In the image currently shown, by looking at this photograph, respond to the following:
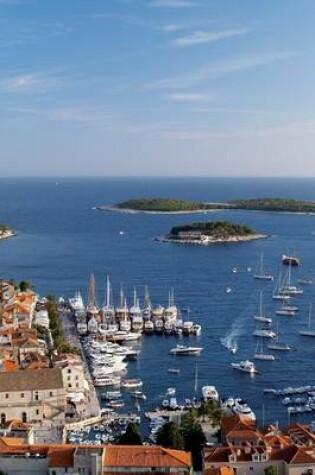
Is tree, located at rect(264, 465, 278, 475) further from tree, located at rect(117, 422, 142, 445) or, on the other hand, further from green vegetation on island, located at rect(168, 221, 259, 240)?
green vegetation on island, located at rect(168, 221, 259, 240)

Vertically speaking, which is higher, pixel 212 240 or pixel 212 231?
pixel 212 231

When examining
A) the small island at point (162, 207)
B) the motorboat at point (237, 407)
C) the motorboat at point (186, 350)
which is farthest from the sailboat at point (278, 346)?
the small island at point (162, 207)

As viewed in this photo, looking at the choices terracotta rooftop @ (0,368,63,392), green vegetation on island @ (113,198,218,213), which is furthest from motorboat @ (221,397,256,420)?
green vegetation on island @ (113,198,218,213)

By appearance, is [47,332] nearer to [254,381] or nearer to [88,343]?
[88,343]

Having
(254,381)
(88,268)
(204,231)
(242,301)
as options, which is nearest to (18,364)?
(254,381)

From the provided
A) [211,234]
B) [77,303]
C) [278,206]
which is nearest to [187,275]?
[77,303]

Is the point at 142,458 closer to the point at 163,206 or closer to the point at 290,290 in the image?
the point at 290,290
